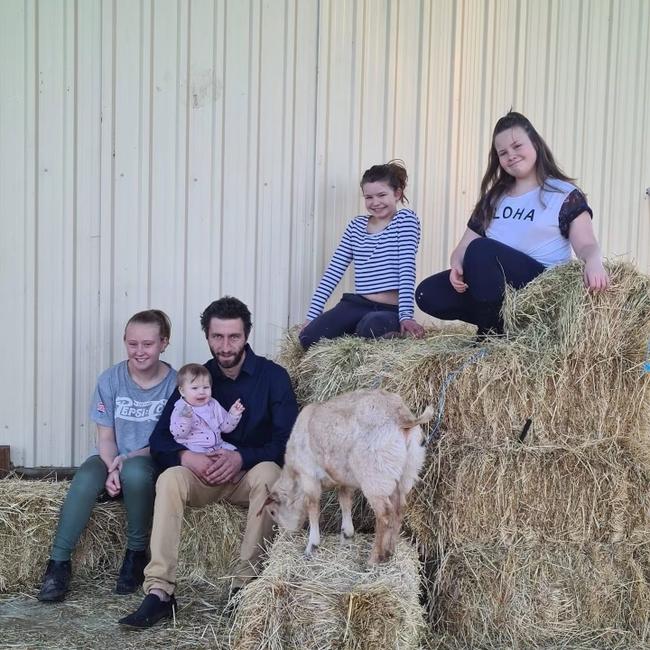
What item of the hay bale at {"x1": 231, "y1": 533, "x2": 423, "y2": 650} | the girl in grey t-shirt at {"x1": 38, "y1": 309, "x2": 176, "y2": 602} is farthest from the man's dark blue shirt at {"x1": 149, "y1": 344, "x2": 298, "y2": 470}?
the hay bale at {"x1": 231, "y1": 533, "x2": 423, "y2": 650}

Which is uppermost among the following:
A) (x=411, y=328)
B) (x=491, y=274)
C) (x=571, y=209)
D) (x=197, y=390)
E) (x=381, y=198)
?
(x=381, y=198)

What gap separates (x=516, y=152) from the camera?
3.94 meters

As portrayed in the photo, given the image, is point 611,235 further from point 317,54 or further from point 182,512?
point 182,512

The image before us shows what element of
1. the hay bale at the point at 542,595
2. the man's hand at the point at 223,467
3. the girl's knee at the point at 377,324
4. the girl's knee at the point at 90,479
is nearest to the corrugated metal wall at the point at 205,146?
the girl's knee at the point at 377,324

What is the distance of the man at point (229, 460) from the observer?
11.8 ft

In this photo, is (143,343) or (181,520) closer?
(181,520)

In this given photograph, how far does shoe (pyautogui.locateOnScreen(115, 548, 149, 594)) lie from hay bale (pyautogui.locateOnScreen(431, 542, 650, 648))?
5.15 ft

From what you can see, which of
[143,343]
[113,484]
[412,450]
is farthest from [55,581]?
[412,450]

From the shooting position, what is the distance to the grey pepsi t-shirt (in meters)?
4.29

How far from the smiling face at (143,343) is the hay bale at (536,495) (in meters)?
1.72

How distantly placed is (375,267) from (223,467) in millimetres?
1672

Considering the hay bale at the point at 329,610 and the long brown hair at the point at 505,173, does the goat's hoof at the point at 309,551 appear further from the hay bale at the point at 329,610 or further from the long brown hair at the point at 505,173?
the long brown hair at the point at 505,173

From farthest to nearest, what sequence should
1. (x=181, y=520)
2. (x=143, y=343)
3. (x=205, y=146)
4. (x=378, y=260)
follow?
1. (x=205, y=146)
2. (x=378, y=260)
3. (x=143, y=343)
4. (x=181, y=520)

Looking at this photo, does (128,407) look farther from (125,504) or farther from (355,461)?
(355,461)
